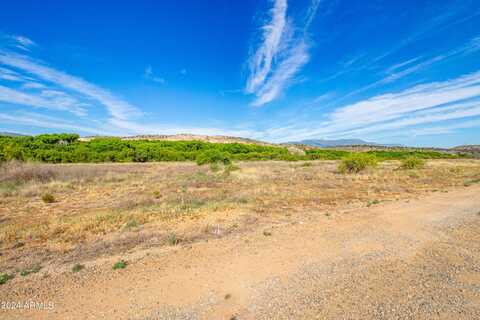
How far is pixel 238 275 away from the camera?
4582 mm

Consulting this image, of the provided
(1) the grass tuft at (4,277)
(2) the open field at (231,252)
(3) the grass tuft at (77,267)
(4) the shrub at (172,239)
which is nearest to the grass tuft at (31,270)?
(2) the open field at (231,252)

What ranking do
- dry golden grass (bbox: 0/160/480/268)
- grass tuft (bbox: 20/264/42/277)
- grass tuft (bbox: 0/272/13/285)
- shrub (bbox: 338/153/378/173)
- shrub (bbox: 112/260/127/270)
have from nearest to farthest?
grass tuft (bbox: 0/272/13/285) < grass tuft (bbox: 20/264/42/277) < shrub (bbox: 112/260/127/270) < dry golden grass (bbox: 0/160/480/268) < shrub (bbox: 338/153/378/173)

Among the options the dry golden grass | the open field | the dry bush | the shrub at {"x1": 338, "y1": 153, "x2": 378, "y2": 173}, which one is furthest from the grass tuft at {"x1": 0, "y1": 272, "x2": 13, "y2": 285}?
the shrub at {"x1": 338, "y1": 153, "x2": 378, "y2": 173}

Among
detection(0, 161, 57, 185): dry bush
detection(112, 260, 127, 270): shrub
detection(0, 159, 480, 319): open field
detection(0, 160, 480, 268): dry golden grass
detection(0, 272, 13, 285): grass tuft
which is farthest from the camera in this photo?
detection(0, 161, 57, 185): dry bush

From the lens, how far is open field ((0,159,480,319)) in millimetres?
3737

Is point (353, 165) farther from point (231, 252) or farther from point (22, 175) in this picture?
point (22, 175)

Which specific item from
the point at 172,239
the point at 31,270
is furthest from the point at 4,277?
the point at 172,239

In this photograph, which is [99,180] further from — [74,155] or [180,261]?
[74,155]

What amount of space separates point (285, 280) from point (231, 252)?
1.68m

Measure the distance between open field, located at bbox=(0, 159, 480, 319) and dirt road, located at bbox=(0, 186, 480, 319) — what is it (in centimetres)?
3

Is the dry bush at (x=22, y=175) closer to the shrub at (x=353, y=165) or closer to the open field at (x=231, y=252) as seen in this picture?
the open field at (x=231, y=252)

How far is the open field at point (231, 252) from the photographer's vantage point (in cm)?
374

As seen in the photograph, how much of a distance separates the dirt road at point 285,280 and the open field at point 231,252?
1.0 inches

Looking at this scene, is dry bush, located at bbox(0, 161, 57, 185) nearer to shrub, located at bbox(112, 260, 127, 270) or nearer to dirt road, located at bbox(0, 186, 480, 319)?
dirt road, located at bbox(0, 186, 480, 319)
